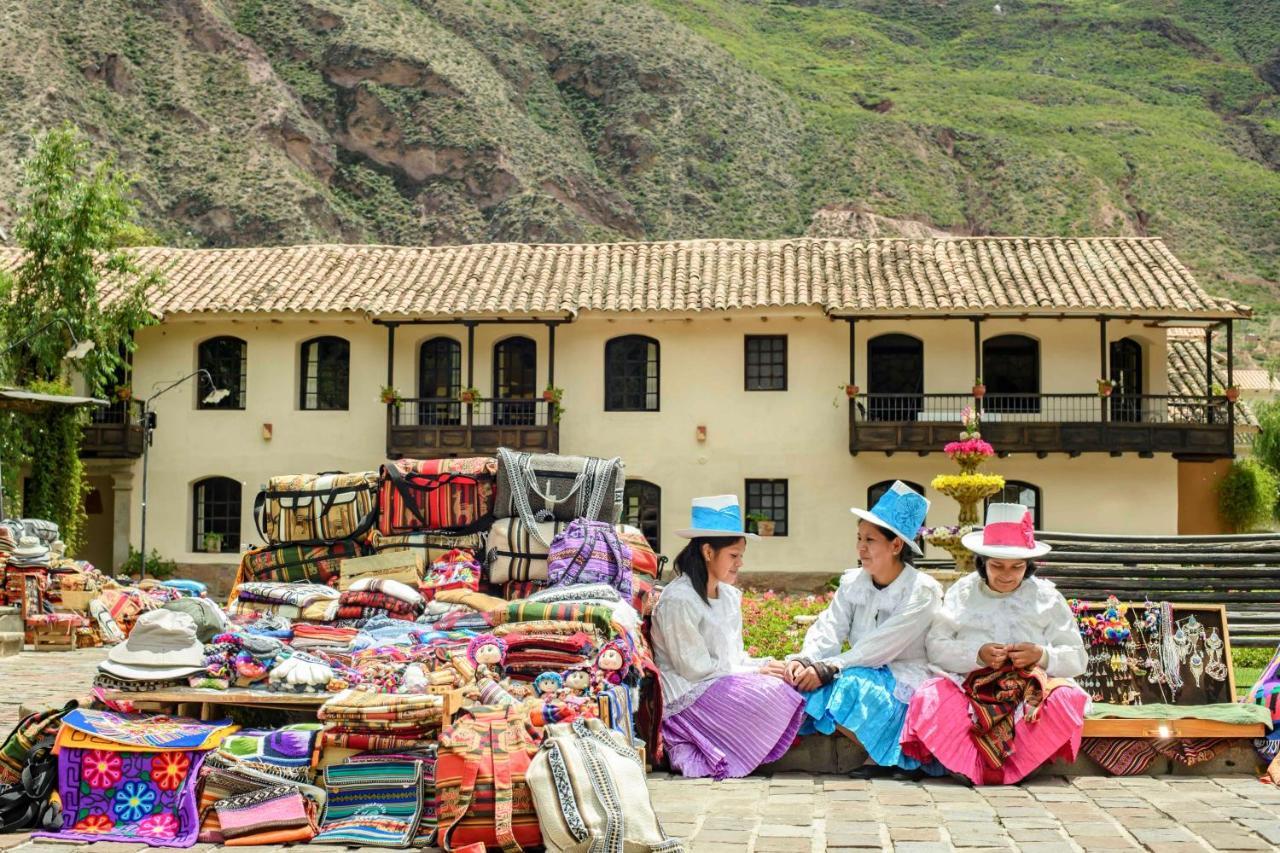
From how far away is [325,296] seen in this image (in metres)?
23.6

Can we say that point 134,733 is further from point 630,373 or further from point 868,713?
point 630,373

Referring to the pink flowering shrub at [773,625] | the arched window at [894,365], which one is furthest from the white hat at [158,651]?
the arched window at [894,365]

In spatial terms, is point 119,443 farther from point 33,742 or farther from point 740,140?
point 740,140

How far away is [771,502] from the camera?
23391 mm

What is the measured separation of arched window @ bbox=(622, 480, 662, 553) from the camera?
2345 cm

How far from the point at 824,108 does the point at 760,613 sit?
192 feet

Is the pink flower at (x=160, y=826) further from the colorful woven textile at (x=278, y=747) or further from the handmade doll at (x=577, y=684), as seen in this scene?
the handmade doll at (x=577, y=684)

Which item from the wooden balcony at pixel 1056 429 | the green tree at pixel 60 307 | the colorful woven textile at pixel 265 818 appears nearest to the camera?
the colorful woven textile at pixel 265 818

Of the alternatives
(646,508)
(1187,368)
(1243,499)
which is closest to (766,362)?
(646,508)

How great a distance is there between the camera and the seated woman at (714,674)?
670cm

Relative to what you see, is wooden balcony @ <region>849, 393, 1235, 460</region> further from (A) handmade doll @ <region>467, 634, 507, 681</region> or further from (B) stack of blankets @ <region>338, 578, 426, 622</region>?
(A) handmade doll @ <region>467, 634, 507, 681</region>

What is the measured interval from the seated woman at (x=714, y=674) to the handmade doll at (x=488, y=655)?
906 mm

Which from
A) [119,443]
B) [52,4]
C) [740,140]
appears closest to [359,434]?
[119,443]

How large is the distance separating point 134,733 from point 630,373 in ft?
59.9
